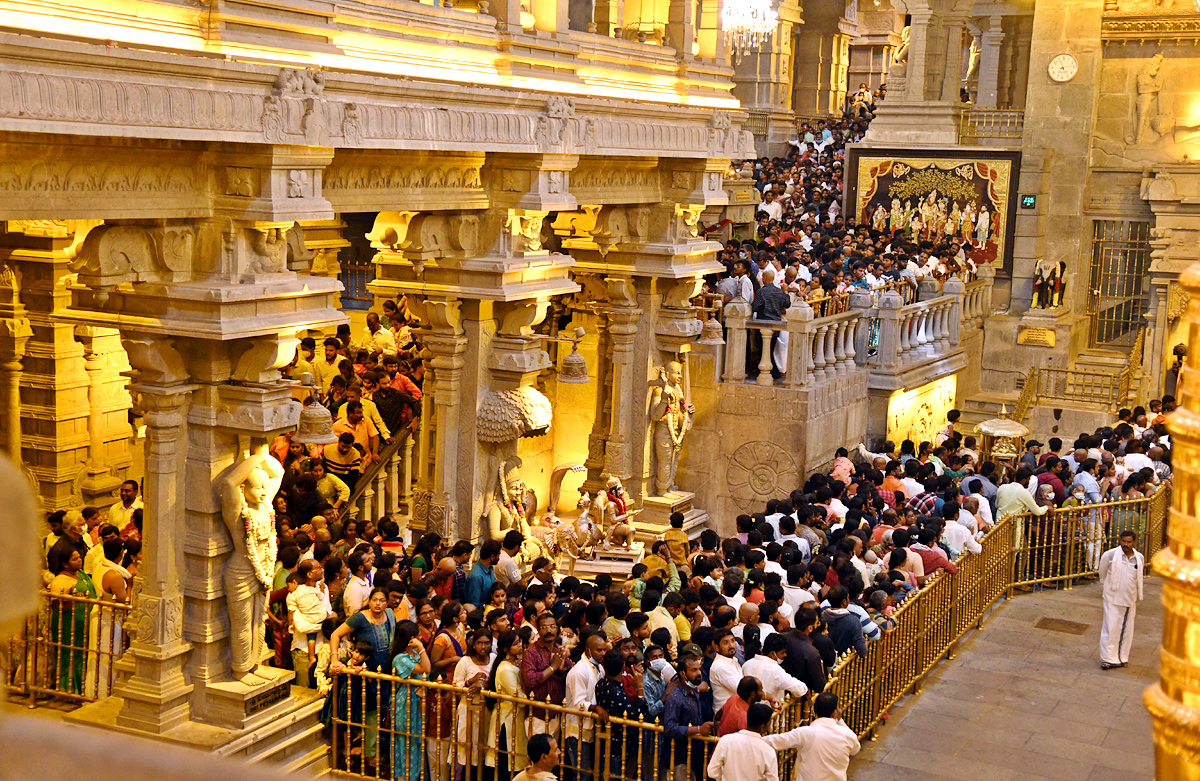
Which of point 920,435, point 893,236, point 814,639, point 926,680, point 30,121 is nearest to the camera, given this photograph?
point 30,121

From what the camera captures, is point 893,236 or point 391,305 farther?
point 893,236

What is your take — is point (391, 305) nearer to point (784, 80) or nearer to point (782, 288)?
point (782, 288)

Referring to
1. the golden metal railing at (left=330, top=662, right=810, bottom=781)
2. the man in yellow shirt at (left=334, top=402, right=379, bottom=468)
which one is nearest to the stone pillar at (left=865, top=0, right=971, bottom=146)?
the man in yellow shirt at (left=334, top=402, right=379, bottom=468)

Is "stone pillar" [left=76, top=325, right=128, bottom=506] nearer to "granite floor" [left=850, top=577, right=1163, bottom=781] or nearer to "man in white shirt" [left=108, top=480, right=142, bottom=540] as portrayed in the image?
"man in white shirt" [left=108, top=480, right=142, bottom=540]

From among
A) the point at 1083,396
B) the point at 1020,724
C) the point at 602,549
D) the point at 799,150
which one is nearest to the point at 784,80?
the point at 799,150

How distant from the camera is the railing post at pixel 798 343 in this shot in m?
17.0

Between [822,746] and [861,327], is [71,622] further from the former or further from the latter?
[861,327]

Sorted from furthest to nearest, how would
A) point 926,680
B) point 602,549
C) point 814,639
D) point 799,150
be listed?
1. point 799,150
2. point 602,549
3. point 926,680
4. point 814,639

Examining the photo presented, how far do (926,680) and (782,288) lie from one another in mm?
6915

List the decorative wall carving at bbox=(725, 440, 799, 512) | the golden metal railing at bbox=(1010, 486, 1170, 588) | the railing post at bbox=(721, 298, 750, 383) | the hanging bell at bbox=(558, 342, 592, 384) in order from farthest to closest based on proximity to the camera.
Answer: the railing post at bbox=(721, 298, 750, 383) → the decorative wall carving at bbox=(725, 440, 799, 512) → the golden metal railing at bbox=(1010, 486, 1170, 588) → the hanging bell at bbox=(558, 342, 592, 384)

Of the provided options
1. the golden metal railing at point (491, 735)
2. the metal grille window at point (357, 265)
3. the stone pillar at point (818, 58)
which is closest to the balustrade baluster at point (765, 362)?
the metal grille window at point (357, 265)

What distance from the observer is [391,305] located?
17719 millimetres

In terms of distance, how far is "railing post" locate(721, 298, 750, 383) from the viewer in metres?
17.4

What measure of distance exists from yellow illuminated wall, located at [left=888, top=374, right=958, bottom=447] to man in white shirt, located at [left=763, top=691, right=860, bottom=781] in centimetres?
1137
